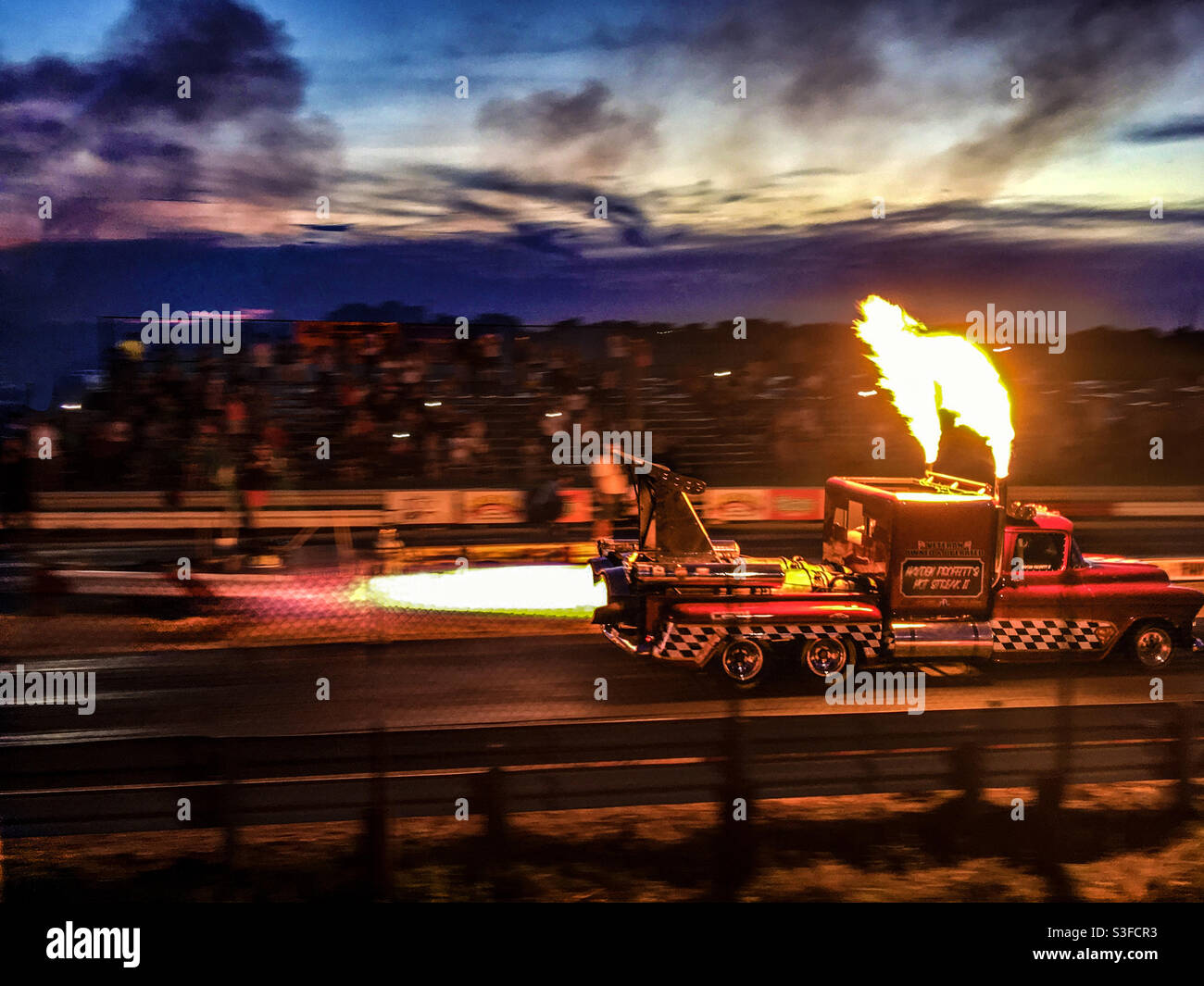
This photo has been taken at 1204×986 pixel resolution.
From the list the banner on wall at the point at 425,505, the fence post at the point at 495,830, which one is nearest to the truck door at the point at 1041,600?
the fence post at the point at 495,830

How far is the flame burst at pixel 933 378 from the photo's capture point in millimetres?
10086

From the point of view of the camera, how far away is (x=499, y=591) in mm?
14086

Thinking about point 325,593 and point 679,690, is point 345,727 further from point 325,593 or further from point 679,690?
point 325,593

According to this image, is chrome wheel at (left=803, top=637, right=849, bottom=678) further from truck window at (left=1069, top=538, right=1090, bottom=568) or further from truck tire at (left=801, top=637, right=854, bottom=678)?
truck window at (left=1069, top=538, right=1090, bottom=568)

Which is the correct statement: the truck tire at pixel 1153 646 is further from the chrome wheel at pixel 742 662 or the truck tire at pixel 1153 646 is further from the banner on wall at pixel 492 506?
the banner on wall at pixel 492 506

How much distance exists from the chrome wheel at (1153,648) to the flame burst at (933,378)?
2.46 m

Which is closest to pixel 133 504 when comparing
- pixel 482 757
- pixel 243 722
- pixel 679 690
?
pixel 243 722

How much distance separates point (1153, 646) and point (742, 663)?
436cm

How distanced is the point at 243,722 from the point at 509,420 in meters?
12.9

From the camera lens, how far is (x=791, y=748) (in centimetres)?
726

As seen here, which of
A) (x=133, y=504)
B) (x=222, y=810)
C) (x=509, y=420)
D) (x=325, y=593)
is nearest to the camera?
(x=222, y=810)

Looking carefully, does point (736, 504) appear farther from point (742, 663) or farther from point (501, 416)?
point (742, 663)

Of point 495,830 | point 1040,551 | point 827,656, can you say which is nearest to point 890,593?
point 827,656

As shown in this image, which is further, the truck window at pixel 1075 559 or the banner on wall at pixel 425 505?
the banner on wall at pixel 425 505
